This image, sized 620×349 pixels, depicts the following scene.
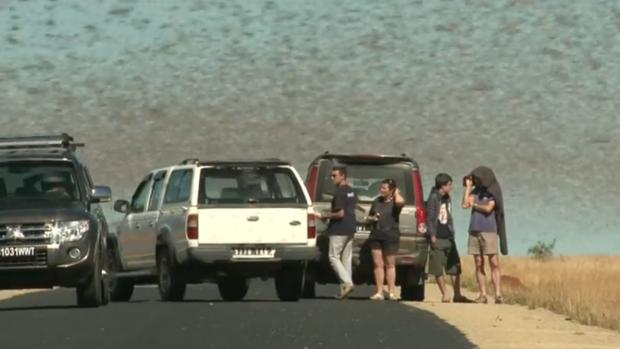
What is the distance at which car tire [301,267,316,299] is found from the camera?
29188 millimetres

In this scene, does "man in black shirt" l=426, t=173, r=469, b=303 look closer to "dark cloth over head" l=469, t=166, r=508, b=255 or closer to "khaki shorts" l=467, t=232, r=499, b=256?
"khaki shorts" l=467, t=232, r=499, b=256

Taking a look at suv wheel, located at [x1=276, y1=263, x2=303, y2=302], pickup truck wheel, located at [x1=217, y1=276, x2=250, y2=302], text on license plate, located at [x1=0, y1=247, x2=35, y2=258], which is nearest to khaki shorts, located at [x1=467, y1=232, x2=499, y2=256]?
suv wheel, located at [x1=276, y1=263, x2=303, y2=302]

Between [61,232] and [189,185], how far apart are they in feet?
9.37

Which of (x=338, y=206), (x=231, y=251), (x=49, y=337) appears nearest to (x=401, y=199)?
(x=338, y=206)

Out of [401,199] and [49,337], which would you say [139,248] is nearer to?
[401,199]

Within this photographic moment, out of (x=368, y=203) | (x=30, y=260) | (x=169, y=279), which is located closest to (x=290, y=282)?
(x=169, y=279)

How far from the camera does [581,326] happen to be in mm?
22609

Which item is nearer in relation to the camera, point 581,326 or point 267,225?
point 581,326

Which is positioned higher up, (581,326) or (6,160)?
(6,160)

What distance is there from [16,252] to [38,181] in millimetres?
1618

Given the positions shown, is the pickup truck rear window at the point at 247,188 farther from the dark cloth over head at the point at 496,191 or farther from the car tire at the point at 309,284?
the dark cloth over head at the point at 496,191

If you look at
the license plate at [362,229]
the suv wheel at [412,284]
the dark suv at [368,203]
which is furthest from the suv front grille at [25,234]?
the suv wheel at [412,284]

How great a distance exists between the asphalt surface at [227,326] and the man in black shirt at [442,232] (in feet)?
4.70

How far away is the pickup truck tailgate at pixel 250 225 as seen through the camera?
2667 centimetres
